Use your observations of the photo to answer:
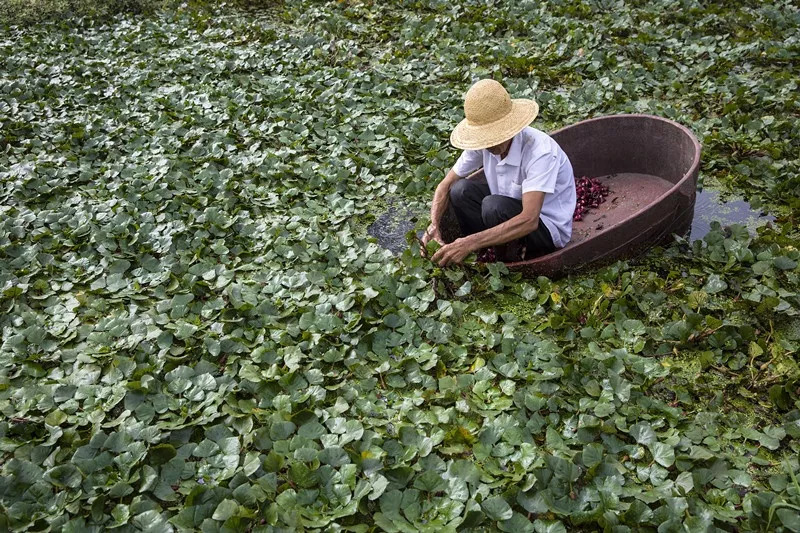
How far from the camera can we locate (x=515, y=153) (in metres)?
2.92

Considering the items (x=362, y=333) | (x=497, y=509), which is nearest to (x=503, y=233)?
(x=362, y=333)

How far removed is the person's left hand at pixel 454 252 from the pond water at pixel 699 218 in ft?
1.89

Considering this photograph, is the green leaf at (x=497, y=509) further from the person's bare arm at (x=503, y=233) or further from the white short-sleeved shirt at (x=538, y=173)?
the white short-sleeved shirt at (x=538, y=173)

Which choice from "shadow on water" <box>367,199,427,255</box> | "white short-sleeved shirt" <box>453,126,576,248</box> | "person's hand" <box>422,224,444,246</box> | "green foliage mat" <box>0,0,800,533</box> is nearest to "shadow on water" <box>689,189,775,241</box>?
"green foliage mat" <box>0,0,800,533</box>

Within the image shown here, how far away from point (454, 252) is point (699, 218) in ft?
5.59

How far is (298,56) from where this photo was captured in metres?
6.25

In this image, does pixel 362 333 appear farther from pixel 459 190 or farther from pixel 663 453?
pixel 663 453

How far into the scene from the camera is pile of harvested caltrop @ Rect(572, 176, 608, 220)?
12.2ft

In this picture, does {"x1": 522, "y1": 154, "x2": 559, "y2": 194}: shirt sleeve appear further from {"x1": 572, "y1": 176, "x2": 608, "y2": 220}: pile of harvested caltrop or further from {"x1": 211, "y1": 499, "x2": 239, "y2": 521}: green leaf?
{"x1": 211, "y1": 499, "x2": 239, "y2": 521}: green leaf

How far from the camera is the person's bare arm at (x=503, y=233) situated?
2.83 metres

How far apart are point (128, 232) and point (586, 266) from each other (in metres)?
2.67

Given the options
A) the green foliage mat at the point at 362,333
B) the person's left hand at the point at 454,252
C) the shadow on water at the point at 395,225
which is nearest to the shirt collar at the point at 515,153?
the person's left hand at the point at 454,252

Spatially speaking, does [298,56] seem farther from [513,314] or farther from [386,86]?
[513,314]

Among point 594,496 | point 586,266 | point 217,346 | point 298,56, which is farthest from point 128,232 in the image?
point 298,56
